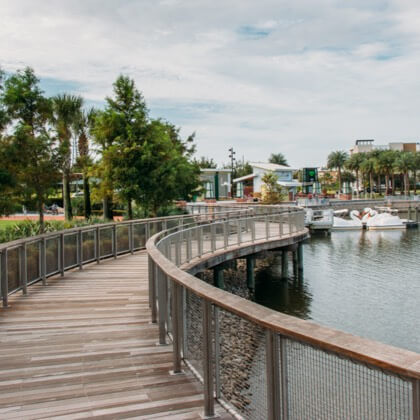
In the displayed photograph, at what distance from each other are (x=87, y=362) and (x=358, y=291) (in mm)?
19199

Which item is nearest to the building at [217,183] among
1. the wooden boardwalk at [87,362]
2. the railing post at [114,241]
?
the railing post at [114,241]

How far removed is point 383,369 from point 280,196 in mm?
62765

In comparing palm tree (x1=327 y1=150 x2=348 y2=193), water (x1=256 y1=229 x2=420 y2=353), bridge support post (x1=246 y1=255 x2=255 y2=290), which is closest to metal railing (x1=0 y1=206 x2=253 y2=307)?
bridge support post (x1=246 y1=255 x2=255 y2=290)

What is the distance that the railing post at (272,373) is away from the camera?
3324 mm

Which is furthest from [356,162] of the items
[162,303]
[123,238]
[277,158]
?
[162,303]

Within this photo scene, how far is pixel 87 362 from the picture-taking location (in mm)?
6281

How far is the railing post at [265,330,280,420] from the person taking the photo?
332 cm

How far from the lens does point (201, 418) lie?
14.6 feet

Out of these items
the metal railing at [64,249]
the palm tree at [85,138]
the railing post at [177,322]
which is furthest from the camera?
the palm tree at [85,138]

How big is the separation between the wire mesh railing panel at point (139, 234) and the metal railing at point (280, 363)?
1170 centimetres

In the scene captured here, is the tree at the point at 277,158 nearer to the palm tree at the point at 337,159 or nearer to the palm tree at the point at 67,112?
the palm tree at the point at 337,159

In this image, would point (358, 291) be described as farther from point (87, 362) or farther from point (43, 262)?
point (87, 362)

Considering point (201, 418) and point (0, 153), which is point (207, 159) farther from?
point (201, 418)

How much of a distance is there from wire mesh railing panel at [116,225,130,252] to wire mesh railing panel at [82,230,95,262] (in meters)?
1.62
